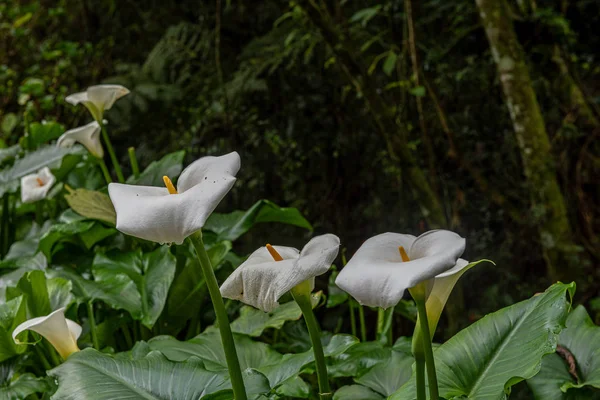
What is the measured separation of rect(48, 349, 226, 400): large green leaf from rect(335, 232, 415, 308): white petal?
20cm

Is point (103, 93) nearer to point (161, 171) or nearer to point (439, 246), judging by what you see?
point (161, 171)

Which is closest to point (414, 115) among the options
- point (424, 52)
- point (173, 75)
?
point (424, 52)

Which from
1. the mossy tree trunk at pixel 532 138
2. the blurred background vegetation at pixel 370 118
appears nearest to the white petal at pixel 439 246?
the mossy tree trunk at pixel 532 138

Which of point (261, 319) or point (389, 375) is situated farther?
point (261, 319)

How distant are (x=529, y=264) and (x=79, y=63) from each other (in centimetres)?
208

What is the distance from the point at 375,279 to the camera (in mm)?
380

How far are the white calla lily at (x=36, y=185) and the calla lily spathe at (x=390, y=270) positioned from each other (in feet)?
2.92

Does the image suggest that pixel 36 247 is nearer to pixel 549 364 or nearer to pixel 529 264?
pixel 549 364

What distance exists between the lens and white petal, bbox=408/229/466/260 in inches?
15.3

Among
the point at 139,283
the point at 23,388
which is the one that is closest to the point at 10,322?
the point at 23,388

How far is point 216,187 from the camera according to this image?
419mm

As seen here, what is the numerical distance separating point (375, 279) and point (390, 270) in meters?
0.01

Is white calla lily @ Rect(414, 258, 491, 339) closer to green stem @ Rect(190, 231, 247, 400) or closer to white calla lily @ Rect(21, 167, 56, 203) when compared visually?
green stem @ Rect(190, 231, 247, 400)

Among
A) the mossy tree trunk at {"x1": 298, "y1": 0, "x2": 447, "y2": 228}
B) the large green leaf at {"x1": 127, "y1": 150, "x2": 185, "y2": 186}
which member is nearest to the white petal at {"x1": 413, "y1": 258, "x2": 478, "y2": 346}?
the large green leaf at {"x1": 127, "y1": 150, "x2": 185, "y2": 186}
